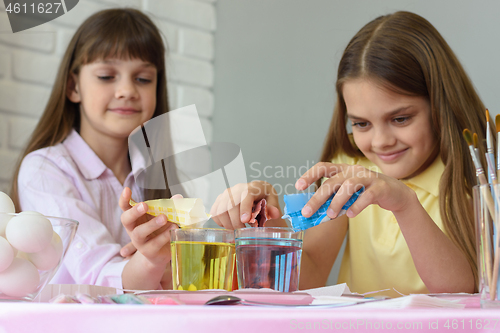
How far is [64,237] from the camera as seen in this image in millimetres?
407

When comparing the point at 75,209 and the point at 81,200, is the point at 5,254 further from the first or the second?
the point at 81,200

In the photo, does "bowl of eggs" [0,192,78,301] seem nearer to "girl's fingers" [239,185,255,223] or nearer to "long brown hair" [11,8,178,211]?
"girl's fingers" [239,185,255,223]

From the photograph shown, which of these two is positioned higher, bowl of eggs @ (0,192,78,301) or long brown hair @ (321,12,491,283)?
long brown hair @ (321,12,491,283)

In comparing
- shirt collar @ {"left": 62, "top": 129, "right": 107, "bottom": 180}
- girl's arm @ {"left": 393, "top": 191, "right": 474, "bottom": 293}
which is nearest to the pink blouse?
shirt collar @ {"left": 62, "top": 129, "right": 107, "bottom": 180}

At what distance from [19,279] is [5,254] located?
25 mm

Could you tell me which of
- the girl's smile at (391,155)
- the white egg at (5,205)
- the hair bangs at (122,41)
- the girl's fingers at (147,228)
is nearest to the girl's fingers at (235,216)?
the girl's fingers at (147,228)

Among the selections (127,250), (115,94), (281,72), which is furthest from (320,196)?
(281,72)

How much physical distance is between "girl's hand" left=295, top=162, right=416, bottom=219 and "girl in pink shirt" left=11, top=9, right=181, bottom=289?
0.54m

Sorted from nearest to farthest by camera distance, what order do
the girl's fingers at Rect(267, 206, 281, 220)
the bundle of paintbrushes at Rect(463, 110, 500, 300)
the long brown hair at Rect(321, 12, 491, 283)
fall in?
1. the bundle of paintbrushes at Rect(463, 110, 500, 300)
2. the girl's fingers at Rect(267, 206, 281, 220)
3. the long brown hair at Rect(321, 12, 491, 283)

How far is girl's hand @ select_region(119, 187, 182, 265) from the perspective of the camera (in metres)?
0.62

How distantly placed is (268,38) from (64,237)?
1322 mm

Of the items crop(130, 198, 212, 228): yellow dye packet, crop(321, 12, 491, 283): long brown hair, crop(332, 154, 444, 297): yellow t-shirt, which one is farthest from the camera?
crop(332, 154, 444, 297): yellow t-shirt

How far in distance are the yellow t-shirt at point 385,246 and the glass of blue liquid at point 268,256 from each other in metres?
0.58

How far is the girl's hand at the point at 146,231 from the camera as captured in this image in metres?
0.62
